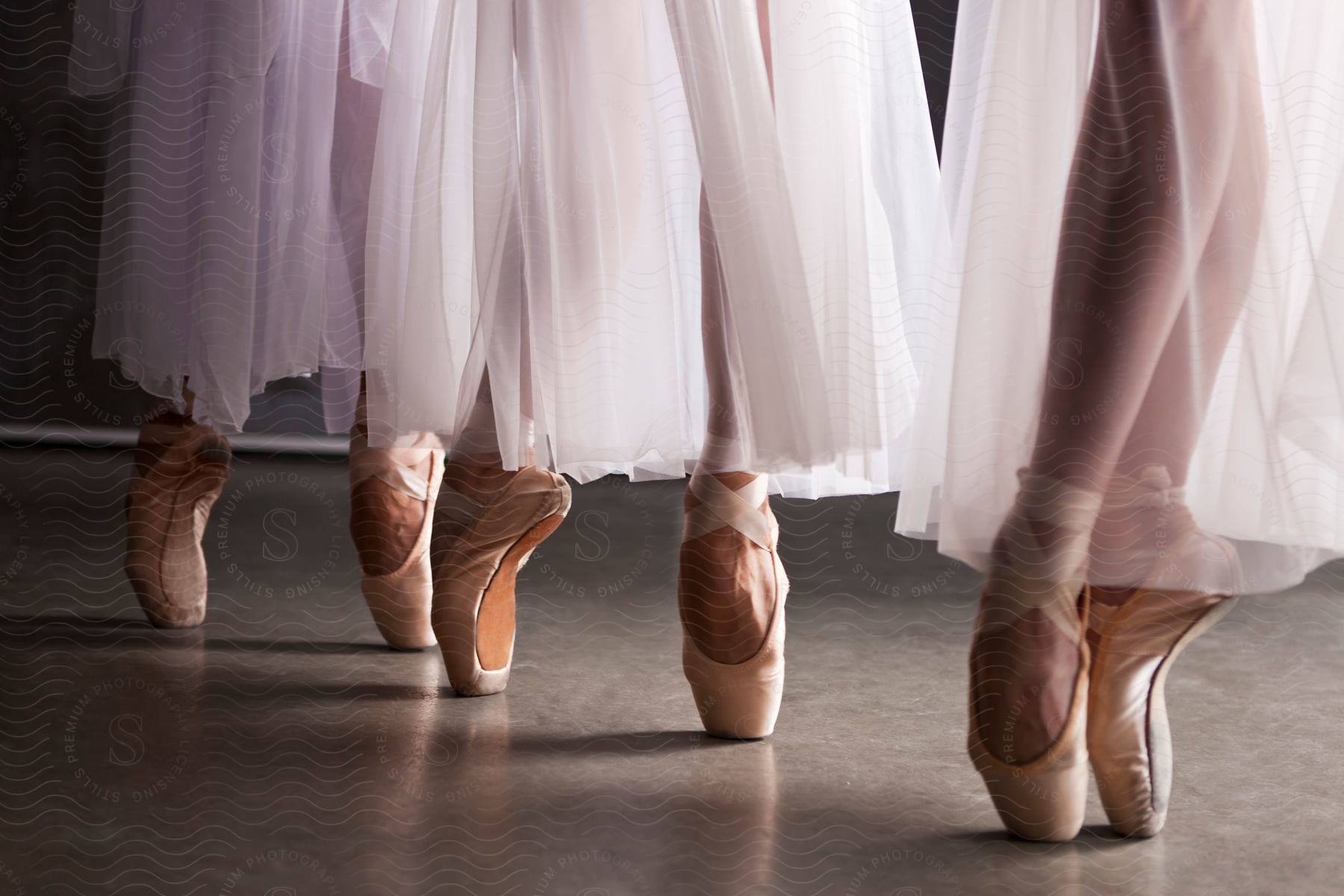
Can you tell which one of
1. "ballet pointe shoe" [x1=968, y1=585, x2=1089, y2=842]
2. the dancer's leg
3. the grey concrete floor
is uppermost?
the dancer's leg

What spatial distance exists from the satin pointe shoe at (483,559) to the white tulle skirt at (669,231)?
0.03 metres

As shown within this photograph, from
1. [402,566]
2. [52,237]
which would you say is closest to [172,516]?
[402,566]

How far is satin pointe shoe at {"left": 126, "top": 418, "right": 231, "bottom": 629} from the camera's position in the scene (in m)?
1.08

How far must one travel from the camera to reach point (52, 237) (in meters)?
2.12

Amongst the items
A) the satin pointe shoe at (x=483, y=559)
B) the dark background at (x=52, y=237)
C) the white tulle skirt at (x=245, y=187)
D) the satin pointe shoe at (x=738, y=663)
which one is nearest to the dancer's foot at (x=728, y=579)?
the satin pointe shoe at (x=738, y=663)

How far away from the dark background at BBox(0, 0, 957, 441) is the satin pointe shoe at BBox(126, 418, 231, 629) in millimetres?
626

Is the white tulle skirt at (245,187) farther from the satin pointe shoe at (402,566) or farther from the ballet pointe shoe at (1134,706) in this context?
the ballet pointe shoe at (1134,706)

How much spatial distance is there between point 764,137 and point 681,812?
415mm

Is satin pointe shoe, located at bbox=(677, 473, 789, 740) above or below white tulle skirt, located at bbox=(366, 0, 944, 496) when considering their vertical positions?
below

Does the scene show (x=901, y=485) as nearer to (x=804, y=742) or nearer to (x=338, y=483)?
(x=804, y=742)

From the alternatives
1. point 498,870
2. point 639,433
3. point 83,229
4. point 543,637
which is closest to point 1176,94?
point 639,433

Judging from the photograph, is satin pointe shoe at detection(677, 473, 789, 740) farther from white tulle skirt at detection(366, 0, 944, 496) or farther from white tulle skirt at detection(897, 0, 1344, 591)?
white tulle skirt at detection(897, 0, 1344, 591)

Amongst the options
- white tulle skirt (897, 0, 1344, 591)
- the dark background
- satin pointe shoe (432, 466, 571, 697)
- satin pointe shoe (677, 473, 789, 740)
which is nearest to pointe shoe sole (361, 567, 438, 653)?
satin pointe shoe (432, 466, 571, 697)

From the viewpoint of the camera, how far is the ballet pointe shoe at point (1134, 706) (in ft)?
2.01
